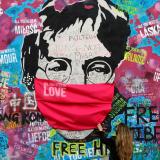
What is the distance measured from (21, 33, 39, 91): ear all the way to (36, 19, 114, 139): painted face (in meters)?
0.09

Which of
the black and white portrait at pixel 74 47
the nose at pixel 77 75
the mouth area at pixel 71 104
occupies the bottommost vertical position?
the mouth area at pixel 71 104

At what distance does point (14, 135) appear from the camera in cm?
580

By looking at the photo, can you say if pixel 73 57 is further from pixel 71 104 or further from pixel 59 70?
pixel 71 104

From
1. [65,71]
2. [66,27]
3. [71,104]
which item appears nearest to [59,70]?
[65,71]

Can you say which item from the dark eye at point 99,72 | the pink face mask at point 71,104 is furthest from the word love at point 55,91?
the dark eye at point 99,72

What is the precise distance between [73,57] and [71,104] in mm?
688

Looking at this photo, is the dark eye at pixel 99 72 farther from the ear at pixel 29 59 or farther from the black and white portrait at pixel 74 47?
the ear at pixel 29 59

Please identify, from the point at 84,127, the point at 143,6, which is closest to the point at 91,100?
the point at 84,127

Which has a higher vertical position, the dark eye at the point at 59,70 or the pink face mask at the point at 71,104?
the dark eye at the point at 59,70

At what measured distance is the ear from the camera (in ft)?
19.1

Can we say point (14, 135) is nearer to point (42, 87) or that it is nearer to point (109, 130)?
point (42, 87)

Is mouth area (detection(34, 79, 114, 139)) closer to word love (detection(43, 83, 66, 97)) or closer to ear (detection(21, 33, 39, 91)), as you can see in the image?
word love (detection(43, 83, 66, 97))

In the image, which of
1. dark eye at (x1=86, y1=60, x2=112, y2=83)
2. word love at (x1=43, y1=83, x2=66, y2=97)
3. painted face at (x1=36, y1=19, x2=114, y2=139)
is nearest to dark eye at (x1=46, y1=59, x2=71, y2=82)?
painted face at (x1=36, y1=19, x2=114, y2=139)

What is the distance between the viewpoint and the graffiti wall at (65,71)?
228 inches
